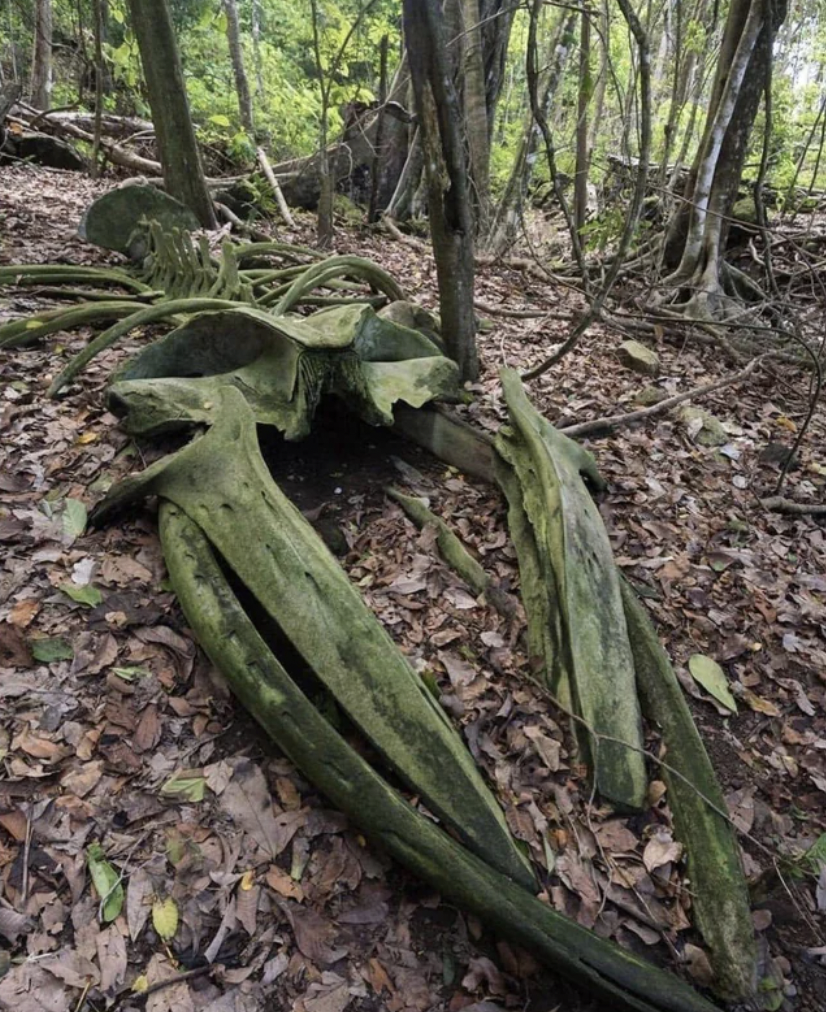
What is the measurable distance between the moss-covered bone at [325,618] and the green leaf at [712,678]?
1.45 m

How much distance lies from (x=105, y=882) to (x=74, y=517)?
1829 mm

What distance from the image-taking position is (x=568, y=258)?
32.6 ft

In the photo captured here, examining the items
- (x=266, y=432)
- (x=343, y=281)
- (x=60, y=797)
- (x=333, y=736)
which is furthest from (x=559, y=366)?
(x=60, y=797)

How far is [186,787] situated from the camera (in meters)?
2.38

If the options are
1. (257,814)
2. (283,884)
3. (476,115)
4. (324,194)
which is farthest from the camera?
(476,115)

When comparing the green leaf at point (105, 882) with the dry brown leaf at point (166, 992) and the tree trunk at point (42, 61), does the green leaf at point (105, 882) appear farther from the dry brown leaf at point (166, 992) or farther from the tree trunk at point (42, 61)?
the tree trunk at point (42, 61)

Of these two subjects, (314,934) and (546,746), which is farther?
(546,746)

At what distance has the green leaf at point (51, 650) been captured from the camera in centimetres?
266

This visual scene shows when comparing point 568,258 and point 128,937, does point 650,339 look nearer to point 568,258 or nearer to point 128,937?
point 568,258

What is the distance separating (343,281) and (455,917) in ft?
19.8

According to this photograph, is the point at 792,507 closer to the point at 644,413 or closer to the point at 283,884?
the point at 644,413

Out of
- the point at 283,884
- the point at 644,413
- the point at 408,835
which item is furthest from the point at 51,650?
the point at 644,413

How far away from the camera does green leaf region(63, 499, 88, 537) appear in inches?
127

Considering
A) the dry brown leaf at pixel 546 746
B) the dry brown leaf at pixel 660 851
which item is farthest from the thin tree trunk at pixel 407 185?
the dry brown leaf at pixel 660 851
